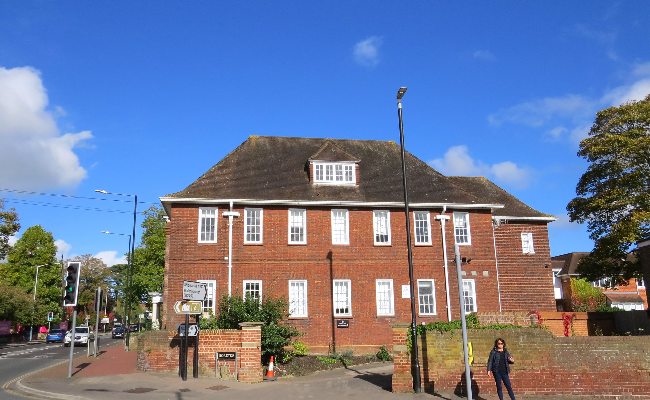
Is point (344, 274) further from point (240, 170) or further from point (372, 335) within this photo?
point (240, 170)

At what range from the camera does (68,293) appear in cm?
1655

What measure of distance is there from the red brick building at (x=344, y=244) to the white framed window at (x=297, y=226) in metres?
0.05

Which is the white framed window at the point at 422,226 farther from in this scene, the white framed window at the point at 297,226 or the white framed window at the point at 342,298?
the white framed window at the point at 297,226

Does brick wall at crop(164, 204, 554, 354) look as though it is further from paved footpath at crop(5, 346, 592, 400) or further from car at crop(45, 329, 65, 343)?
car at crop(45, 329, 65, 343)

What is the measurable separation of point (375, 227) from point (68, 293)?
1322 cm

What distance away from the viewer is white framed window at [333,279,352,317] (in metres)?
22.9

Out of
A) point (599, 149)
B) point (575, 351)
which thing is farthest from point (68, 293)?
point (599, 149)

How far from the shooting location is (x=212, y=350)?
1623cm

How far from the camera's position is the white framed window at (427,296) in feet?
77.5

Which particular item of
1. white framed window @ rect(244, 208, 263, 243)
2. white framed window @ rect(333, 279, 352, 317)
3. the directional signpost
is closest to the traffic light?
the directional signpost

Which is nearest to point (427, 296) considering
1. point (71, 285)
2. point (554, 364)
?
point (554, 364)

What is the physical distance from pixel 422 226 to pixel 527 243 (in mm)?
6148

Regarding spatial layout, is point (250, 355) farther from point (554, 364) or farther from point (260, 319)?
point (554, 364)

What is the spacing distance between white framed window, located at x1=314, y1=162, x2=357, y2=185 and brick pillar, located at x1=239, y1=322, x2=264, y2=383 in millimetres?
10533
